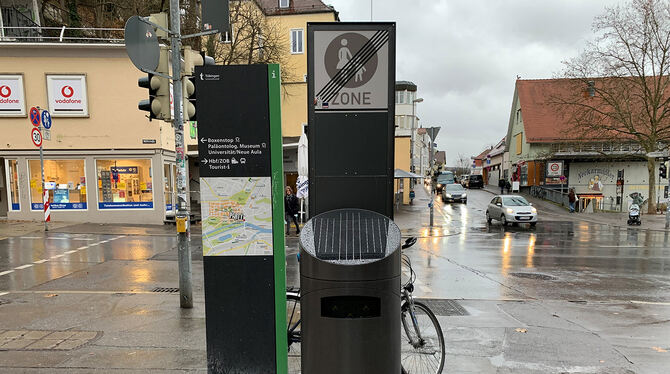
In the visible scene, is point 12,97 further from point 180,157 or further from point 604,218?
point 604,218

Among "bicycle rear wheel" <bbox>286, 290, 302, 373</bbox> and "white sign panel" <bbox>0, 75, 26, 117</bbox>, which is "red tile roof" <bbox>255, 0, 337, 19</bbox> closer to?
"white sign panel" <bbox>0, 75, 26, 117</bbox>

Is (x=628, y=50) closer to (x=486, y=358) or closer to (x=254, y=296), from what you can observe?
(x=486, y=358)

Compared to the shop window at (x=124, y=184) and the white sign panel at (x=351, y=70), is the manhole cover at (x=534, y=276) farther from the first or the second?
the shop window at (x=124, y=184)

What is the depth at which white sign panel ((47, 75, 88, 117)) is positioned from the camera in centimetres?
1507

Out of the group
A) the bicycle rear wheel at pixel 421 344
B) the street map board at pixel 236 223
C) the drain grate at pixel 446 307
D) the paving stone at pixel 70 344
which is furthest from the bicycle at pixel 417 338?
the paving stone at pixel 70 344

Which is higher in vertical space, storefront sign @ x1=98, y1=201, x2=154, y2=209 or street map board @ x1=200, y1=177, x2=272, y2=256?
street map board @ x1=200, y1=177, x2=272, y2=256

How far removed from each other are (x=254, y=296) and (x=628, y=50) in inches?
1135

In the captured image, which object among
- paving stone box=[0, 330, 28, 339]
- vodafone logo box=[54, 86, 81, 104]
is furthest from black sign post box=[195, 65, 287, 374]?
vodafone logo box=[54, 86, 81, 104]

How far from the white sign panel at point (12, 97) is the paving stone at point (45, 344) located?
14.9 m

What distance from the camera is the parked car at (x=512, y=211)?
17.0m

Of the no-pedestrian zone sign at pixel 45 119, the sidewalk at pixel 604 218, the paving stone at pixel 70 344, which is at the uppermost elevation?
the no-pedestrian zone sign at pixel 45 119

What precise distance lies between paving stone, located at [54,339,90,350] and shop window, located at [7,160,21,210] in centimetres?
1493

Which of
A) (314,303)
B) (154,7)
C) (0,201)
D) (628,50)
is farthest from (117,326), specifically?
(628,50)

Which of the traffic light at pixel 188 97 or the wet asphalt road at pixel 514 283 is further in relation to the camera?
the traffic light at pixel 188 97
